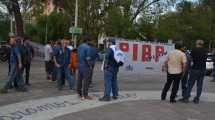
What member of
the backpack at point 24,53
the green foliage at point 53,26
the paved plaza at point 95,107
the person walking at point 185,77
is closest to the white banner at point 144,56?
the paved plaza at point 95,107

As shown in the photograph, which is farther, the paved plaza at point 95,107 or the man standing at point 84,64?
the man standing at point 84,64

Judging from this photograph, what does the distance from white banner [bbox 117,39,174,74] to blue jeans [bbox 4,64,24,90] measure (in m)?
4.36

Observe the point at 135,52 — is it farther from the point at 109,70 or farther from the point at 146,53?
the point at 109,70

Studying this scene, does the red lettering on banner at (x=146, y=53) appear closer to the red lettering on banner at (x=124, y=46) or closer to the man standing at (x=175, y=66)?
the red lettering on banner at (x=124, y=46)

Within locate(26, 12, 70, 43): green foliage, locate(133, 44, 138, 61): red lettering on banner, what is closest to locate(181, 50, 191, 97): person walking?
locate(133, 44, 138, 61): red lettering on banner

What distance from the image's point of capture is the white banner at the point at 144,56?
19.6 m

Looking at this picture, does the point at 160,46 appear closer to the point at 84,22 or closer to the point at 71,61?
the point at 71,61

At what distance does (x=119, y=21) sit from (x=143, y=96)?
4278 cm

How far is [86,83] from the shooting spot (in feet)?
48.0

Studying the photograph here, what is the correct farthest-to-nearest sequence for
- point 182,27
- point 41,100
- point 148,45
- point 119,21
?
point 182,27, point 119,21, point 148,45, point 41,100

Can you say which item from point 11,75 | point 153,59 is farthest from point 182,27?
point 11,75

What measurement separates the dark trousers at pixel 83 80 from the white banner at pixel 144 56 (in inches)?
189

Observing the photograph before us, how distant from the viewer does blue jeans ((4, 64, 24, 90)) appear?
15.9 m

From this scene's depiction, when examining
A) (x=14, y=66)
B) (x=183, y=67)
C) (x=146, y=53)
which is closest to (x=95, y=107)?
(x=183, y=67)
